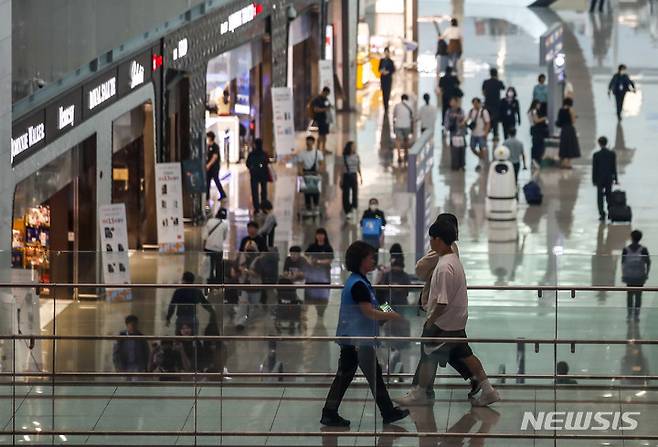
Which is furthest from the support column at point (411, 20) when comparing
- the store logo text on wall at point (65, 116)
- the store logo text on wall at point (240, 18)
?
the store logo text on wall at point (65, 116)

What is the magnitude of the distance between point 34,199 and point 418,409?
9.10 metres

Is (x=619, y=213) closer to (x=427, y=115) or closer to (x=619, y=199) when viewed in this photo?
(x=619, y=199)

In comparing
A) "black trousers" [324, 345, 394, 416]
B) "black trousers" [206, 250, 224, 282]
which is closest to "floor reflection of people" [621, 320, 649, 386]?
"black trousers" [324, 345, 394, 416]

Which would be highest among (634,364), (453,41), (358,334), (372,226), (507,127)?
(453,41)

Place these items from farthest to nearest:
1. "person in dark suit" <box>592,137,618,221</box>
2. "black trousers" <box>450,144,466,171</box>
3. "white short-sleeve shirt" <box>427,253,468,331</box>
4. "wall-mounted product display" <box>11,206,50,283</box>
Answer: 1. "black trousers" <box>450,144,466,171</box>
2. "person in dark suit" <box>592,137,618,221</box>
3. "wall-mounted product display" <box>11,206,50,283</box>
4. "white short-sleeve shirt" <box>427,253,468,331</box>

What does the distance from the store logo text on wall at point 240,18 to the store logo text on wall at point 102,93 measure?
22.7 feet

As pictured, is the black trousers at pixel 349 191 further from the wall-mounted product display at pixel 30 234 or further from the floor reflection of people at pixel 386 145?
the wall-mounted product display at pixel 30 234

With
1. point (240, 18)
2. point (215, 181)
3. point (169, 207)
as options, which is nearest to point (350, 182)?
point (215, 181)

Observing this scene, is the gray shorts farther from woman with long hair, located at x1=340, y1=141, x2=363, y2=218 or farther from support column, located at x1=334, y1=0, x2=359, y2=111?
support column, located at x1=334, y1=0, x2=359, y2=111

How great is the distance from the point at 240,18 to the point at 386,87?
8.43 meters

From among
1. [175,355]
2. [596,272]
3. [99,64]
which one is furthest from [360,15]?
[175,355]

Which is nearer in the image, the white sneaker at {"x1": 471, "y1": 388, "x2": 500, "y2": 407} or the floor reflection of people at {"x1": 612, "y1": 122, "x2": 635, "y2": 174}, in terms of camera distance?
the white sneaker at {"x1": 471, "y1": 388, "x2": 500, "y2": 407}

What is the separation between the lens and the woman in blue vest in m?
13.8

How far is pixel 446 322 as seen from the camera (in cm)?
1420
